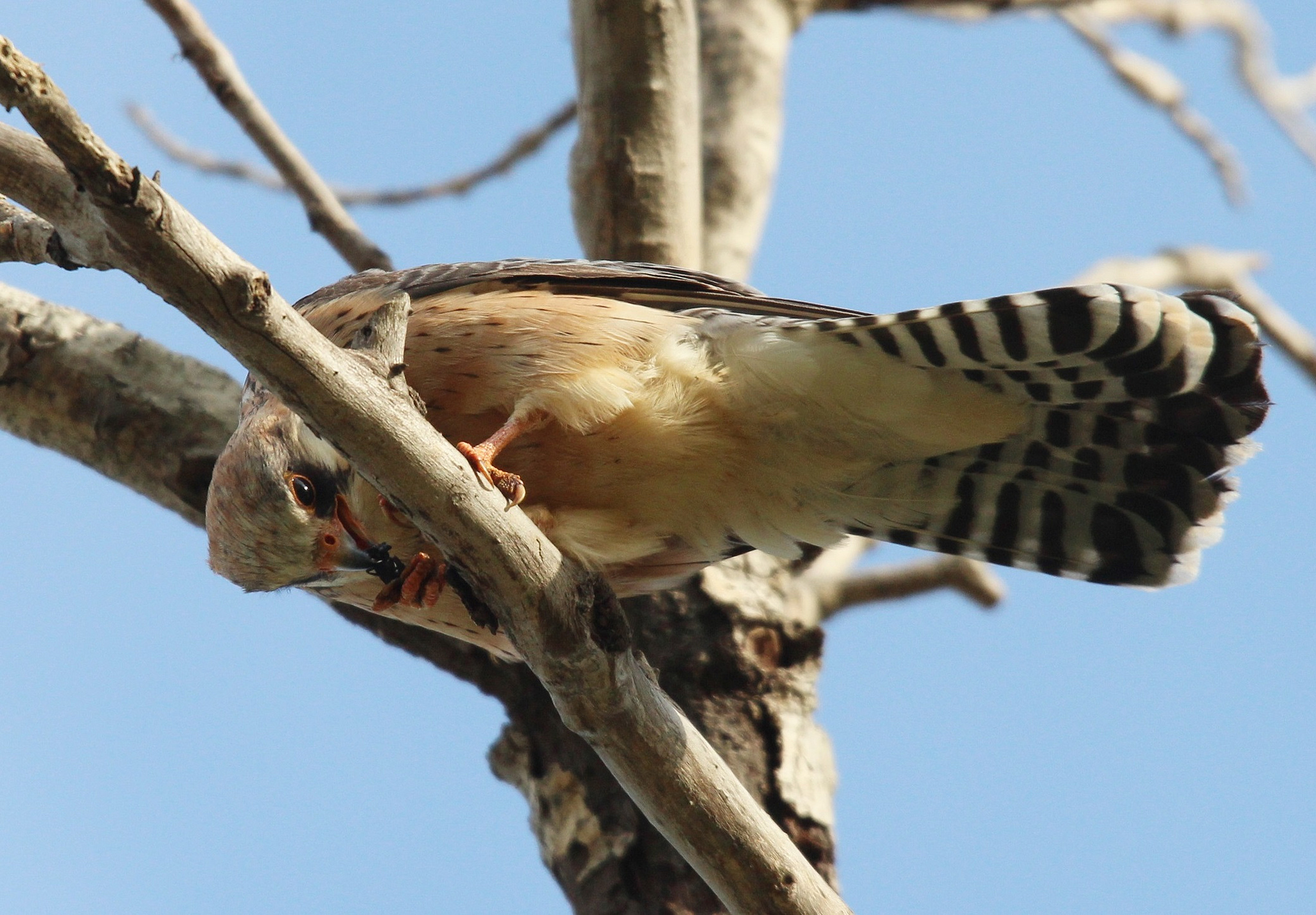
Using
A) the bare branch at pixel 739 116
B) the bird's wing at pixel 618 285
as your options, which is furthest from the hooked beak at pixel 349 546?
the bare branch at pixel 739 116

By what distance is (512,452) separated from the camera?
3.29 meters

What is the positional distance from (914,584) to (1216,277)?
2.37 metres

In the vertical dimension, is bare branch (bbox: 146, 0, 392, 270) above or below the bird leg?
above

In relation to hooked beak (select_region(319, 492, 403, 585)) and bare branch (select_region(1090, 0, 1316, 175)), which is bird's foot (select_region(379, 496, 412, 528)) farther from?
bare branch (select_region(1090, 0, 1316, 175))

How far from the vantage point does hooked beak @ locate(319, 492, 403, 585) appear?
3.19m

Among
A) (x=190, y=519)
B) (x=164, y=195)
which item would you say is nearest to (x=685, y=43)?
(x=190, y=519)

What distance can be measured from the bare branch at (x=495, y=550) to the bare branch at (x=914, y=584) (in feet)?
6.35

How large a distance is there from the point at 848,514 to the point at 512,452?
111cm

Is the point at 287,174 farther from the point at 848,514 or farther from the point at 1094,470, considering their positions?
the point at 1094,470

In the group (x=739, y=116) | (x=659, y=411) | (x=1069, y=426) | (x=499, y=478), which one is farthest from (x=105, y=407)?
(x=1069, y=426)

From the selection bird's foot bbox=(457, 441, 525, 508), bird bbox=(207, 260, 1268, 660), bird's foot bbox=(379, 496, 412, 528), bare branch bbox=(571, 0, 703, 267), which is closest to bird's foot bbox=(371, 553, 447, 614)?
bird bbox=(207, 260, 1268, 660)

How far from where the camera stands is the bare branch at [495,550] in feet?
6.35

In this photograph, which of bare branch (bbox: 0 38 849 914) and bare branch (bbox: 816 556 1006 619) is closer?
bare branch (bbox: 0 38 849 914)

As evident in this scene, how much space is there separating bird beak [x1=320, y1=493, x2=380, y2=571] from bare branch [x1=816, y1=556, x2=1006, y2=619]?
1.81 metres
